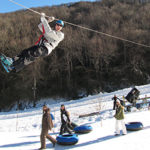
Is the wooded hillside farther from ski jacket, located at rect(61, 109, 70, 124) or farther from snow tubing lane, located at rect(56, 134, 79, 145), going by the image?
snow tubing lane, located at rect(56, 134, 79, 145)

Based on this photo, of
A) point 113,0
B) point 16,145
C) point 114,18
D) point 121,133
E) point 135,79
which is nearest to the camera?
point 16,145

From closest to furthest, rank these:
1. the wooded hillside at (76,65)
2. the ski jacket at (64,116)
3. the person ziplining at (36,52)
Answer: the person ziplining at (36,52)
the ski jacket at (64,116)
the wooded hillside at (76,65)

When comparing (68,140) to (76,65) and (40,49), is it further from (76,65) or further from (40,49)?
(76,65)

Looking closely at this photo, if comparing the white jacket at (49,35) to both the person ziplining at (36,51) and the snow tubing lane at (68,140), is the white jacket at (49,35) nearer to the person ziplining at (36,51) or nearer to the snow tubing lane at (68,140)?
the person ziplining at (36,51)

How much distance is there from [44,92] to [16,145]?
23.3 metres

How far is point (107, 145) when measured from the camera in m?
5.92

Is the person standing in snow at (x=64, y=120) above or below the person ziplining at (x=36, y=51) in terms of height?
below

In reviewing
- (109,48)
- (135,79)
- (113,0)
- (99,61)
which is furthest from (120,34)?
(113,0)

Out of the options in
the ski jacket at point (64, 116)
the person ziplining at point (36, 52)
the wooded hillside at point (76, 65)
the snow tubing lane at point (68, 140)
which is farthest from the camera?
the wooded hillside at point (76, 65)

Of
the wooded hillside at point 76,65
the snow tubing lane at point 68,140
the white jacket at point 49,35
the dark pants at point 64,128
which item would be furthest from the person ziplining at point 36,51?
the wooded hillside at point 76,65

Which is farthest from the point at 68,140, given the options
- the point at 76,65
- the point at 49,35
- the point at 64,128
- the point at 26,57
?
the point at 76,65

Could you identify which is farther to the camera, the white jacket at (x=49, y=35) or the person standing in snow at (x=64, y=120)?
the person standing in snow at (x=64, y=120)

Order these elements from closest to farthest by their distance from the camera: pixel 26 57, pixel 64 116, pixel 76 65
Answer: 1. pixel 26 57
2. pixel 64 116
3. pixel 76 65

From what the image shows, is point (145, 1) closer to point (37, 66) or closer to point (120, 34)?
point (120, 34)
